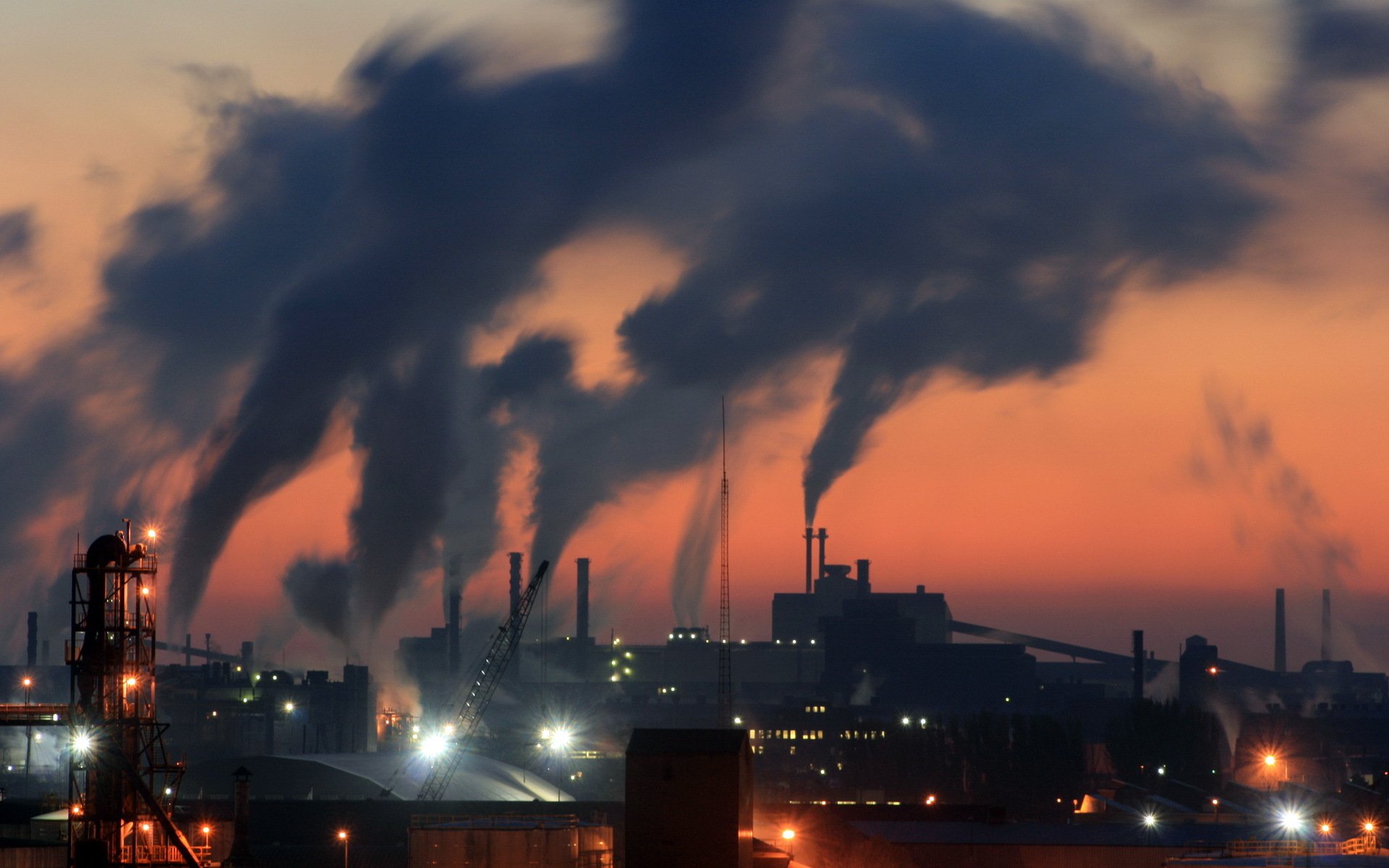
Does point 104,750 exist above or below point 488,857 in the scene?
above

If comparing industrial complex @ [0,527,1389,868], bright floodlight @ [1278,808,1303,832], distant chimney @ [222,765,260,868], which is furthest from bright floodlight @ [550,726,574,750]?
distant chimney @ [222,765,260,868]

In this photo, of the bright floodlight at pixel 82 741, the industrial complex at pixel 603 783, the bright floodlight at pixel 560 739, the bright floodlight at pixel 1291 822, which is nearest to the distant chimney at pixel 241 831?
the industrial complex at pixel 603 783

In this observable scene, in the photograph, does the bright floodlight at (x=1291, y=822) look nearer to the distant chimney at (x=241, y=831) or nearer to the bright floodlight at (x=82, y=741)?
the distant chimney at (x=241, y=831)

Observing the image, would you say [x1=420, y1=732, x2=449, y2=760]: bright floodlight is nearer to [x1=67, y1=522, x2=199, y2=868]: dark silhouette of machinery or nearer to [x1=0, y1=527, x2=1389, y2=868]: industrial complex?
[x1=0, y1=527, x2=1389, y2=868]: industrial complex

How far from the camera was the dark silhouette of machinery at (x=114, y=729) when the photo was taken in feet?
181

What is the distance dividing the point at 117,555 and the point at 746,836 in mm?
22068

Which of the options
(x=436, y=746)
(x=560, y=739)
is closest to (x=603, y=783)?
(x=560, y=739)

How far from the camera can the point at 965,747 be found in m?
144

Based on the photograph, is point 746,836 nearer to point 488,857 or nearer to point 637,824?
point 637,824

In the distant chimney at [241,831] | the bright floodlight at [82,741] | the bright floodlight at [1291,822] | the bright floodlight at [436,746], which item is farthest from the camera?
the bright floodlight at [436,746]

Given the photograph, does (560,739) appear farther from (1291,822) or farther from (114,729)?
(114,729)

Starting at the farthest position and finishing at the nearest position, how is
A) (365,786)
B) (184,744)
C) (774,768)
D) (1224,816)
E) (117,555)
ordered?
1. (774,768)
2. (184,744)
3. (365,786)
4. (1224,816)
5. (117,555)

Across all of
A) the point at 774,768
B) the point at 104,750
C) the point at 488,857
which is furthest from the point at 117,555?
the point at 774,768

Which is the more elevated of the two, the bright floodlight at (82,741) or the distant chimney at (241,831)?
the bright floodlight at (82,741)
